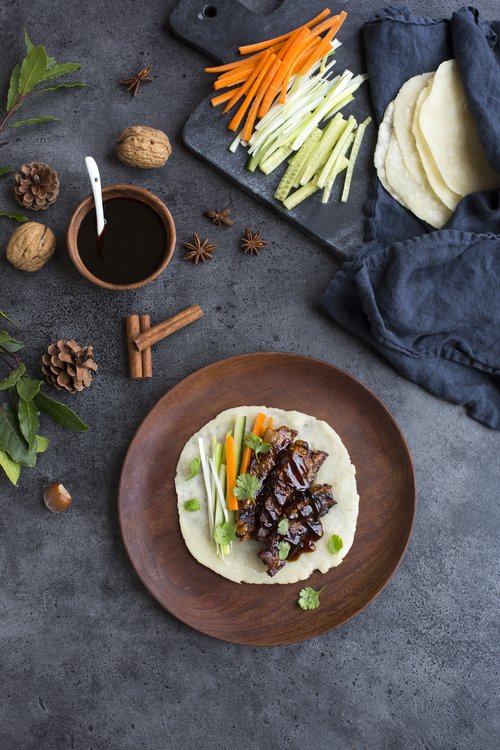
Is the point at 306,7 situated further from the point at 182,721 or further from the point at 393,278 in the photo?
the point at 182,721

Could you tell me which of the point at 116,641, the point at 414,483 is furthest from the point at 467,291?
the point at 116,641

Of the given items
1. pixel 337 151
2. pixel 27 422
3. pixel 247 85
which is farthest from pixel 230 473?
pixel 247 85

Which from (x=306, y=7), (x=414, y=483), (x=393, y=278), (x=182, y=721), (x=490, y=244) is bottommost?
(x=182, y=721)

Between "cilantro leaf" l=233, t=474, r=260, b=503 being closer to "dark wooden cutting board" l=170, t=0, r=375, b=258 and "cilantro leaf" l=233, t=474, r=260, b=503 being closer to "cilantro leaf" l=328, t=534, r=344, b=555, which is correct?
"cilantro leaf" l=328, t=534, r=344, b=555

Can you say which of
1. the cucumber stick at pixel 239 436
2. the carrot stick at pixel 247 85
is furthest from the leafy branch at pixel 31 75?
the cucumber stick at pixel 239 436

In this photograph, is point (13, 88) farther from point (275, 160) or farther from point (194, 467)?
point (194, 467)

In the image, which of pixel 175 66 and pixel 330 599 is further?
pixel 175 66

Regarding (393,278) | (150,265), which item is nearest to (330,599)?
(393,278)

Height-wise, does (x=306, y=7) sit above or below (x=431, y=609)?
above
